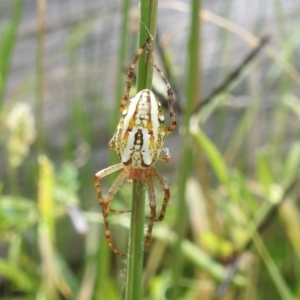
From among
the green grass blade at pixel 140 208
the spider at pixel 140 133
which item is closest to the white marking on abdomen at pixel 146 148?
the spider at pixel 140 133

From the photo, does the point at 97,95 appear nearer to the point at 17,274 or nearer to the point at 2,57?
the point at 17,274

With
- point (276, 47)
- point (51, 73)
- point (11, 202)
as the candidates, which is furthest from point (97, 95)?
point (276, 47)

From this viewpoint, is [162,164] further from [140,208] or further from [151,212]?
[140,208]

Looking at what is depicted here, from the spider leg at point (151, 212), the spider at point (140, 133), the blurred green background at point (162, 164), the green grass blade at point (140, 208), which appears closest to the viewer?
the green grass blade at point (140, 208)

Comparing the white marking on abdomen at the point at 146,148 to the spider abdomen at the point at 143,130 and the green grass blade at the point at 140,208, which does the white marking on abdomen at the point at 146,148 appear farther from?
the green grass blade at the point at 140,208

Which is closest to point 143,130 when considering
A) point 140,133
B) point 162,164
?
point 140,133

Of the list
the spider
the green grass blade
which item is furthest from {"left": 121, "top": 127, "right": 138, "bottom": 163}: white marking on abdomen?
the green grass blade
